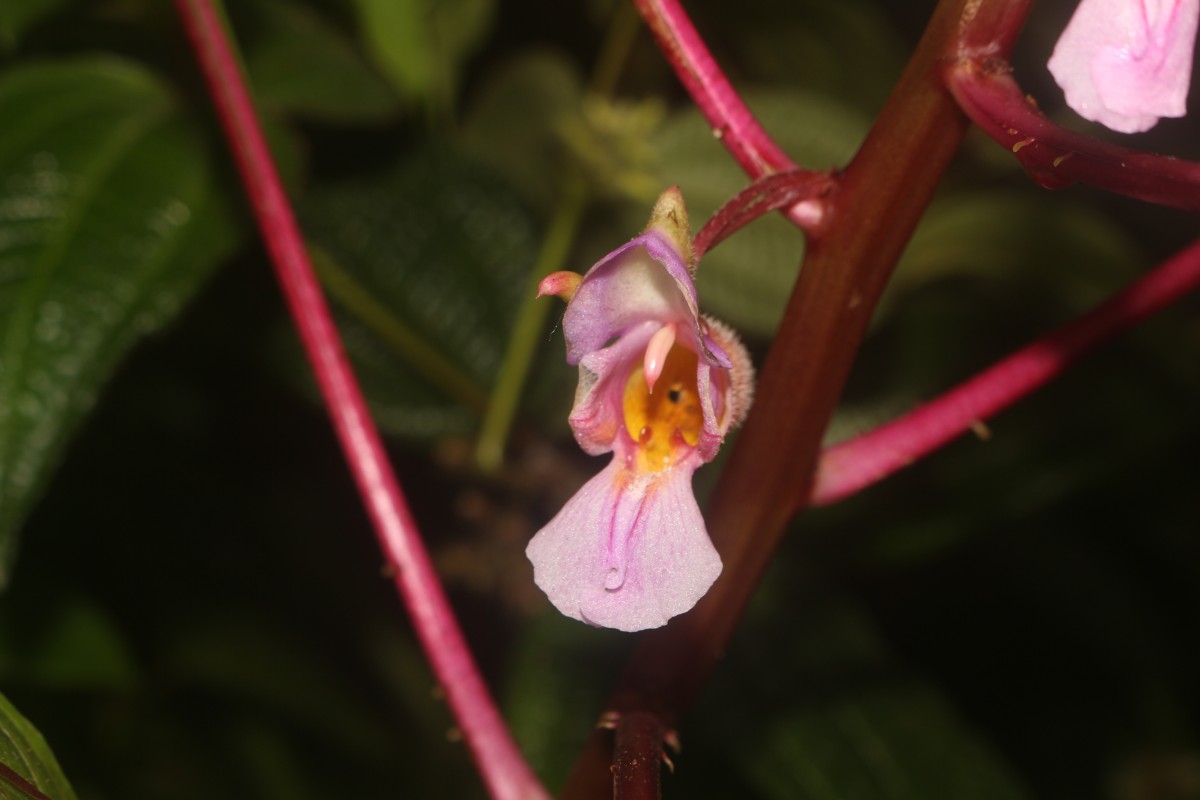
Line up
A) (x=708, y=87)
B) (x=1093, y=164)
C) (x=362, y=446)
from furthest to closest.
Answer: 1. (x=362, y=446)
2. (x=708, y=87)
3. (x=1093, y=164)

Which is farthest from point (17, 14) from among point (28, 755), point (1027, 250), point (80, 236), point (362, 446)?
point (1027, 250)

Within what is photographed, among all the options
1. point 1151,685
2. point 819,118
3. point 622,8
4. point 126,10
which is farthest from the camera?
point 1151,685

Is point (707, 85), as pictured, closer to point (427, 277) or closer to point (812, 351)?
point (812, 351)

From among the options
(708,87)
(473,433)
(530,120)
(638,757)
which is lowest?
(638,757)

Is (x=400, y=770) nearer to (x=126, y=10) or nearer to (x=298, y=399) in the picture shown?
(x=298, y=399)

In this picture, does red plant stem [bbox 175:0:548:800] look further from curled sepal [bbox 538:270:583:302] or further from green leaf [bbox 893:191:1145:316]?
green leaf [bbox 893:191:1145:316]

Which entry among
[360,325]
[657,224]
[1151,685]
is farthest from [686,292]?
[1151,685]
